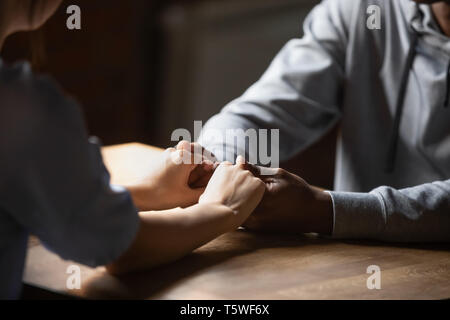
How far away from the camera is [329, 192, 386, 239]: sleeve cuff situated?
105 cm

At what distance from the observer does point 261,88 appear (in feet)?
4.97

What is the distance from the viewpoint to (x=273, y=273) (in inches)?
34.5

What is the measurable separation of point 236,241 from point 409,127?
620 mm

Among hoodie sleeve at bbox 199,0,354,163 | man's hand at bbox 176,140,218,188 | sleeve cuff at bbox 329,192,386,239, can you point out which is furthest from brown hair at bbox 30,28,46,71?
sleeve cuff at bbox 329,192,386,239

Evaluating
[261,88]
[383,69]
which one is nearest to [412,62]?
[383,69]

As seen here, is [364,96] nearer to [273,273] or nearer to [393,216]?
[393,216]

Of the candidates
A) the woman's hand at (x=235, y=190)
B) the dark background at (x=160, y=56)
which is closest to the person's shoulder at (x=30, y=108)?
the woman's hand at (x=235, y=190)

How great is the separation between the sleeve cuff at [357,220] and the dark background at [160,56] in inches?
71.0

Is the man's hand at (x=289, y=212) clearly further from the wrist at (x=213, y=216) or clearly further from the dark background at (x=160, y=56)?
the dark background at (x=160, y=56)

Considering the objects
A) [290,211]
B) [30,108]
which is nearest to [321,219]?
[290,211]

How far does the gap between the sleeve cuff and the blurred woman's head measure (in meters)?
0.50

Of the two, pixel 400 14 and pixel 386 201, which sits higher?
pixel 400 14

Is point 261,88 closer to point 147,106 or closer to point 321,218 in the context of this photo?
point 321,218

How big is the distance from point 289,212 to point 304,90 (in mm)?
528
